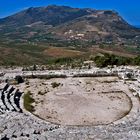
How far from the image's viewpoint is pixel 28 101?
5856cm

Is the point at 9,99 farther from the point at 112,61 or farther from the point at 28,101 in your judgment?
the point at 112,61

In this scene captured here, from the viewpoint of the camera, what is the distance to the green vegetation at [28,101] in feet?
178

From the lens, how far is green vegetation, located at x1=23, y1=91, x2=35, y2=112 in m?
54.4

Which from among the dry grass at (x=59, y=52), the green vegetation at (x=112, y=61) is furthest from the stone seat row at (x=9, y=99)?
the dry grass at (x=59, y=52)

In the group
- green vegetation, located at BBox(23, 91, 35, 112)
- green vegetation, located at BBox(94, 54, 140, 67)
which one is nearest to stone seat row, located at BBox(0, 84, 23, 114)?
green vegetation, located at BBox(23, 91, 35, 112)

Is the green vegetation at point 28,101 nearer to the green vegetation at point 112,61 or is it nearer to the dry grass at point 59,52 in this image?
the green vegetation at point 112,61

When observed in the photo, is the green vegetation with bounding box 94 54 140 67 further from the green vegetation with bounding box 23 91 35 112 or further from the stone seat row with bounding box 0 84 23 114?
the green vegetation with bounding box 23 91 35 112

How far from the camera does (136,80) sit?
241 ft

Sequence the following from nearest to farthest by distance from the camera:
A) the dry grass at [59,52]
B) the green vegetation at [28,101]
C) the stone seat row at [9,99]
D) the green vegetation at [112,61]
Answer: the stone seat row at [9,99] < the green vegetation at [28,101] < the green vegetation at [112,61] < the dry grass at [59,52]

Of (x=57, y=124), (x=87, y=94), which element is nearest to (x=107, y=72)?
(x=87, y=94)

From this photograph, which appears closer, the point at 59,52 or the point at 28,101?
the point at 28,101

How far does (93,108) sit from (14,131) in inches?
839

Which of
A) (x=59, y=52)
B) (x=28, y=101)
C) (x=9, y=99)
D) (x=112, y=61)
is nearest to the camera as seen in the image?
(x=9, y=99)

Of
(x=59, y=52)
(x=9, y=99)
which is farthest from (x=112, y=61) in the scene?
(x=59, y=52)
